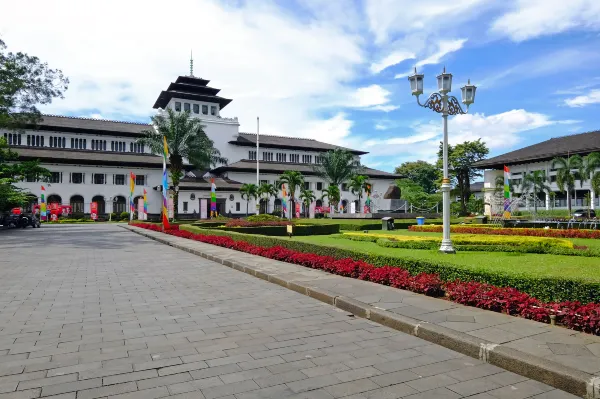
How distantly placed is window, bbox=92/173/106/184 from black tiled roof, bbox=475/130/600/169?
48518mm

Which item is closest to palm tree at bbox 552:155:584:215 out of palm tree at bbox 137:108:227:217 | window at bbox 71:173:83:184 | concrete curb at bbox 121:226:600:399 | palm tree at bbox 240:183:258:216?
palm tree at bbox 240:183:258:216

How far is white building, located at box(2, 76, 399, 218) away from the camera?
53.2m

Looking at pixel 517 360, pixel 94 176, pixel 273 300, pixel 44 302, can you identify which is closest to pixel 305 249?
pixel 273 300

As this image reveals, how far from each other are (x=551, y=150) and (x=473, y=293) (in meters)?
50.2

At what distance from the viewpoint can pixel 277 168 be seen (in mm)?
65438

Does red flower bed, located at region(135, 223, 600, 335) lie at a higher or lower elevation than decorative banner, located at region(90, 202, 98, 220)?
lower

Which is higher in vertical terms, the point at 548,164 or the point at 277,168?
the point at 277,168

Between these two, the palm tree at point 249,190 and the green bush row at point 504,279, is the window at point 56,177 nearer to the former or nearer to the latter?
the palm tree at point 249,190

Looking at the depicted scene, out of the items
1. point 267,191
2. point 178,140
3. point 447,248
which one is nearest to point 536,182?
point 267,191

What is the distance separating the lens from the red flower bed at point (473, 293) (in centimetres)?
502

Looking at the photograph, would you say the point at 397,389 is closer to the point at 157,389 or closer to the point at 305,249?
the point at 157,389

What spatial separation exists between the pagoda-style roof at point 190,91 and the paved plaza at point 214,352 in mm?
58645

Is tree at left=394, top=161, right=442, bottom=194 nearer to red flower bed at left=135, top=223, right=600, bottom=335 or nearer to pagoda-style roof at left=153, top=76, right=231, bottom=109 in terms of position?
pagoda-style roof at left=153, top=76, right=231, bottom=109

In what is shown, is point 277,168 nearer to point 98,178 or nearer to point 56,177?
point 98,178
